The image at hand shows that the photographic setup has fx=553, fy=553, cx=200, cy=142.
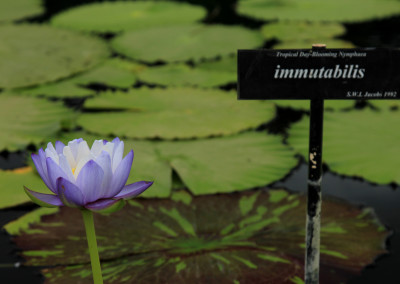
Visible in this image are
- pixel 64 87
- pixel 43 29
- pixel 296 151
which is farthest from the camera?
pixel 43 29

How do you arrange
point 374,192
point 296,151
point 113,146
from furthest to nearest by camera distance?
point 296,151
point 374,192
point 113,146

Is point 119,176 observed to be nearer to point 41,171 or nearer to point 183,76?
point 41,171

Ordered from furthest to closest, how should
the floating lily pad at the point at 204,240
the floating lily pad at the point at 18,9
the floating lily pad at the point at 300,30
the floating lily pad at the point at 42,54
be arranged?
the floating lily pad at the point at 18,9 → the floating lily pad at the point at 300,30 → the floating lily pad at the point at 42,54 → the floating lily pad at the point at 204,240

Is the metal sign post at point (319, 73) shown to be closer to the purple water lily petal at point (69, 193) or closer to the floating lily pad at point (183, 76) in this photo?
the purple water lily petal at point (69, 193)

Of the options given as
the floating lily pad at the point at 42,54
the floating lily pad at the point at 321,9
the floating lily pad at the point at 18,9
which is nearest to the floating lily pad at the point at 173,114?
the floating lily pad at the point at 42,54

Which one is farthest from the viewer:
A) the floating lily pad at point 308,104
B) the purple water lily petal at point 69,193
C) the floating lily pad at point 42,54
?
the floating lily pad at point 42,54

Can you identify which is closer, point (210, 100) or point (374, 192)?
point (374, 192)

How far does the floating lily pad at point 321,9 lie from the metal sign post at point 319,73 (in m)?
2.10

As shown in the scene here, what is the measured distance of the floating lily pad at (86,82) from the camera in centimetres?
205

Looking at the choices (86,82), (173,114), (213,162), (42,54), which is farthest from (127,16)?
(213,162)

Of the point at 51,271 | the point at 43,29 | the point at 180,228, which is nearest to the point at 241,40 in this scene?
the point at 43,29

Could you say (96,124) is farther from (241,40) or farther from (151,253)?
(241,40)

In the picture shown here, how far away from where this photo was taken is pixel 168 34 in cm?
272

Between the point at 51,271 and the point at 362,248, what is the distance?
615 mm
